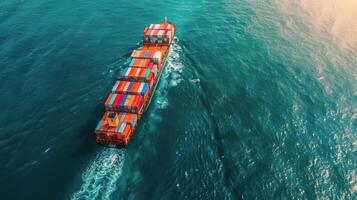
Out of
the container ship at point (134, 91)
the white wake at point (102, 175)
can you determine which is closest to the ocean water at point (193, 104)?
the white wake at point (102, 175)

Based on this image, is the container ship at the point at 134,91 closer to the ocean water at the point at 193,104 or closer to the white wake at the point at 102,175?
the white wake at the point at 102,175

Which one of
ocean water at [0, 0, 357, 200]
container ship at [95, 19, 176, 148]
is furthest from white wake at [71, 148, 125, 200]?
container ship at [95, 19, 176, 148]

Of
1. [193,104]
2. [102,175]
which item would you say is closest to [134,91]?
[193,104]

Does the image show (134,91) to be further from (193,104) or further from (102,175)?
(102,175)

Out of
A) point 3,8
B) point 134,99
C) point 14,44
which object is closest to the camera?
point 134,99

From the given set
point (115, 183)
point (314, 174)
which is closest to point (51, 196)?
point (115, 183)

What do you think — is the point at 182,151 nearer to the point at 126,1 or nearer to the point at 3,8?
the point at 126,1
